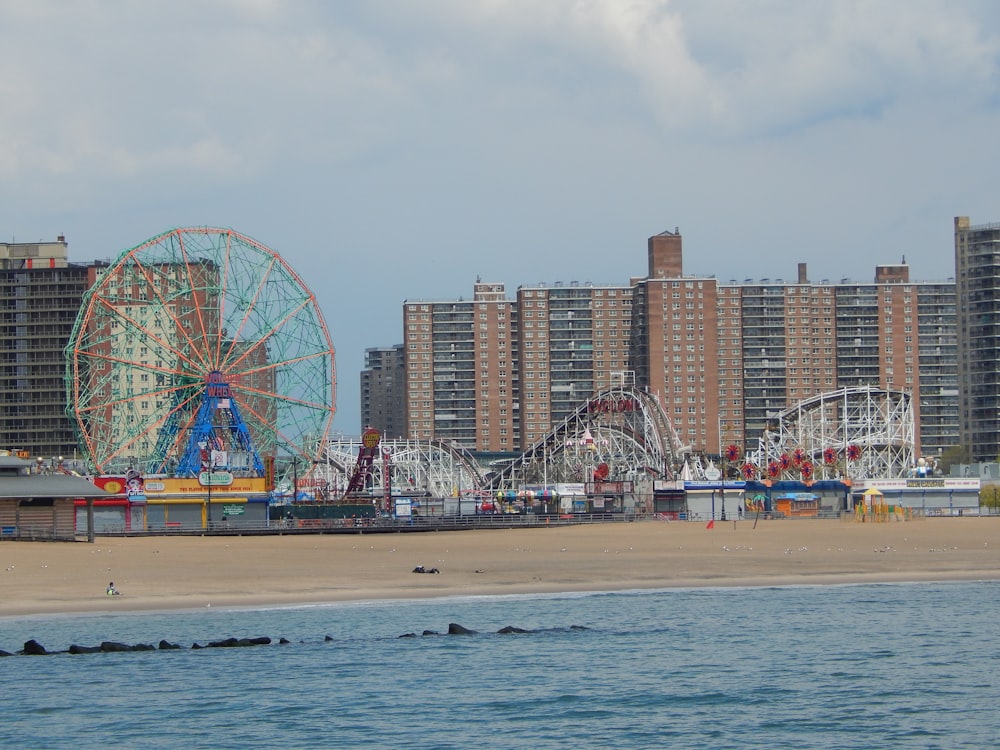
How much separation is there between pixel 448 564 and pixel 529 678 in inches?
1027

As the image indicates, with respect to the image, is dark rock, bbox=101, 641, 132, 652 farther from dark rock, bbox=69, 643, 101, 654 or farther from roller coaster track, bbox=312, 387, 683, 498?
roller coaster track, bbox=312, 387, 683, 498

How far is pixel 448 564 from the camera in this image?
6122cm

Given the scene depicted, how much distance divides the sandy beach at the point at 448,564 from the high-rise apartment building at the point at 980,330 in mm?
116134

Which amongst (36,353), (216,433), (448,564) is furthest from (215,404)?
(36,353)

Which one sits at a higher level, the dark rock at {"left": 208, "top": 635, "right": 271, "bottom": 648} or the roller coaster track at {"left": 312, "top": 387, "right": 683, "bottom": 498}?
the roller coaster track at {"left": 312, "top": 387, "right": 683, "bottom": 498}

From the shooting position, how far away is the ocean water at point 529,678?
98.0ft

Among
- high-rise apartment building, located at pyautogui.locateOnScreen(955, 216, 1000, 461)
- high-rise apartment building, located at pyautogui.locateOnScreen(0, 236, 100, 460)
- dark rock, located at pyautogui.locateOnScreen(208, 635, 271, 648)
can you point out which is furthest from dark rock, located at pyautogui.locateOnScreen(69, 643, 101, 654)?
high-rise apartment building, located at pyautogui.locateOnScreen(955, 216, 1000, 461)

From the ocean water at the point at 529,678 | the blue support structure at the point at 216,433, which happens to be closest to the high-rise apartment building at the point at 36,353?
the blue support structure at the point at 216,433

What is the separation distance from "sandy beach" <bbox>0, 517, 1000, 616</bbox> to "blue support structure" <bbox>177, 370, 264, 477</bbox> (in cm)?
1700

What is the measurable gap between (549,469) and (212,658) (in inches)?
4279

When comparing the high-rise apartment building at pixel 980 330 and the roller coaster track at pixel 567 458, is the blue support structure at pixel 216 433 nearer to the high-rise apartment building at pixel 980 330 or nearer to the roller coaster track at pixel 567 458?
the roller coaster track at pixel 567 458

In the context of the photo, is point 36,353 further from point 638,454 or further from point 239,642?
point 239,642

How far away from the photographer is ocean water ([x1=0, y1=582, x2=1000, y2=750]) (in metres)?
29.9

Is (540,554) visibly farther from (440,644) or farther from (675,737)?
(675,737)
